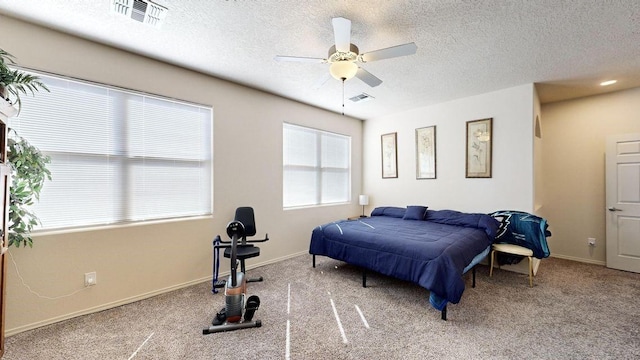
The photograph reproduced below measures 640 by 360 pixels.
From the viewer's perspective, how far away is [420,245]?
8.45ft

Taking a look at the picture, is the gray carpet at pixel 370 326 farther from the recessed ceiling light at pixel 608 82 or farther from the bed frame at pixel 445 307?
the recessed ceiling light at pixel 608 82

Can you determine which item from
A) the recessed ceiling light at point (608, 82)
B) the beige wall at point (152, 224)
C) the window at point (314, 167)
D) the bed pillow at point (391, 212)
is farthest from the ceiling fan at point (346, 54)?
the recessed ceiling light at point (608, 82)

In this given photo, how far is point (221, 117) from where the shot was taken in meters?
3.36

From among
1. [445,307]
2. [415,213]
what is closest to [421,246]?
[445,307]

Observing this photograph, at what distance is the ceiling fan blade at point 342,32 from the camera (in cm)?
188

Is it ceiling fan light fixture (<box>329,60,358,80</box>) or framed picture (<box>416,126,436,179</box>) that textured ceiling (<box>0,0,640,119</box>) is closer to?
ceiling fan light fixture (<box>329,60,358,80</box>)

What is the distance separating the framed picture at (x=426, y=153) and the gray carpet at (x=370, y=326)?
2.06 m

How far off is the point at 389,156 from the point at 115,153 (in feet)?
14.5

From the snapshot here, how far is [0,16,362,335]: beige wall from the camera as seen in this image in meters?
2.17

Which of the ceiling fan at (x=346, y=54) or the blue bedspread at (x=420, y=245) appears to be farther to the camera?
the blue bedspread at (x=420, y=245)

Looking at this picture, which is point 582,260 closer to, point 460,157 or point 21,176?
point 460,157

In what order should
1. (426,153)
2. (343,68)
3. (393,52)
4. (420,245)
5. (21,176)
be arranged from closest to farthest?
(21,176) < (393,52) < (343,68) < (420,245) < (426,153)

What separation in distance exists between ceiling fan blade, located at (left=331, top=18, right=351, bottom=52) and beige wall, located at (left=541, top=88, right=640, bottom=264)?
427 centimetres

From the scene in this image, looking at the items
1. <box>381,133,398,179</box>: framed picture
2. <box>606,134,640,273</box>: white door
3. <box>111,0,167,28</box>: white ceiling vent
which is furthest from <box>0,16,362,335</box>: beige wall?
<box>606,134,640,273</box>: white door
